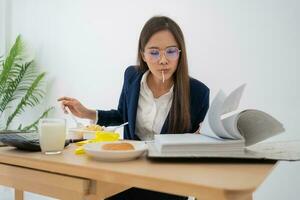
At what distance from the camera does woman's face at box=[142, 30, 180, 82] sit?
1154 mm

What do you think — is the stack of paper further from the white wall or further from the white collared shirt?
the white wall

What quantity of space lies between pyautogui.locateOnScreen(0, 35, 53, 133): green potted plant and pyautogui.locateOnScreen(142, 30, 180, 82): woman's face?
1784 mm

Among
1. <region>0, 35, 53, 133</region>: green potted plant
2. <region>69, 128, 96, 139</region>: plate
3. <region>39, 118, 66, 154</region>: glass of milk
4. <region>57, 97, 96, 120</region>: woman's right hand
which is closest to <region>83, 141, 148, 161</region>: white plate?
<region>39, 118, 66, 154</region>: glass of milk

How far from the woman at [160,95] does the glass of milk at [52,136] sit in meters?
0.36

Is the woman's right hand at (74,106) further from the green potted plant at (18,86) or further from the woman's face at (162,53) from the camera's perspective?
the green potted plant at (18,86)

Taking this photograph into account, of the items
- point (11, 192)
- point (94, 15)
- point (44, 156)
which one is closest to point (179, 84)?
point (44, 156)

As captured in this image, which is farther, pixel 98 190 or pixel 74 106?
pixel 74 106

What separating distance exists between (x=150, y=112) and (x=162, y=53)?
268 mm

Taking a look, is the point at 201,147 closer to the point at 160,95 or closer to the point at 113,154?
the point at 113,154

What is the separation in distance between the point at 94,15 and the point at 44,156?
211 cm

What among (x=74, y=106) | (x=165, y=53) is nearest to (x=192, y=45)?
(x=165, y=53)

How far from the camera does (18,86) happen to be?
2.87 m

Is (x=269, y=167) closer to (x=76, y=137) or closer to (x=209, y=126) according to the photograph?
(x=209, y=126)

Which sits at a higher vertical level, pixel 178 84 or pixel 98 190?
pixel 178 84
